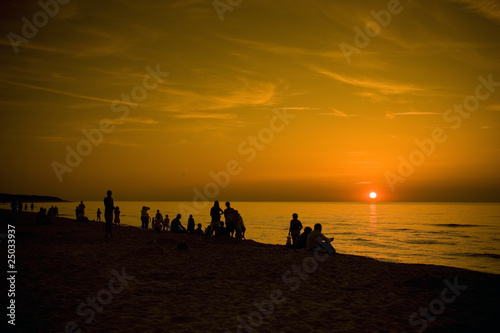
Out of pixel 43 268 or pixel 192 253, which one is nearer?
pixel 43 268

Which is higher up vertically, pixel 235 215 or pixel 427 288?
pixel 235 215

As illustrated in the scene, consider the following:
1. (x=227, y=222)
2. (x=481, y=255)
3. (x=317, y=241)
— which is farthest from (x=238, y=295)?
(x=481, y=255)

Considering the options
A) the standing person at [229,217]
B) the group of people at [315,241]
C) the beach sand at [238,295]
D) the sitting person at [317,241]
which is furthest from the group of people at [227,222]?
the beach sand at [238,295]

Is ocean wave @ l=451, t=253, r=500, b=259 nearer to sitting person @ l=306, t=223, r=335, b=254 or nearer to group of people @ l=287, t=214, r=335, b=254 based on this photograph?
group of people @ l=287, t=214, r=335, b=254

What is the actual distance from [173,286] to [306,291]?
12.4 feet

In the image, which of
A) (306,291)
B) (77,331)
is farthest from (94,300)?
(306,291)

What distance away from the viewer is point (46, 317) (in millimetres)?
6555

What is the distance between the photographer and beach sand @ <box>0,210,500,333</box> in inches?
266

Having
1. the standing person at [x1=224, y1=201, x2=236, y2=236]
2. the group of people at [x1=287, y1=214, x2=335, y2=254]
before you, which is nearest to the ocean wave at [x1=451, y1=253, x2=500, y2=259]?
the group of people at [x1=287, y1=214, x2=335, y2=254]

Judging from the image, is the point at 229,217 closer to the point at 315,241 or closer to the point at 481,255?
the point at 315,241

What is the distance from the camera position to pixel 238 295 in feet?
29.2

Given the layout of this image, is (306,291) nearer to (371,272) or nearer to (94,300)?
(371,272)

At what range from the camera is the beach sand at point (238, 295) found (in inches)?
266

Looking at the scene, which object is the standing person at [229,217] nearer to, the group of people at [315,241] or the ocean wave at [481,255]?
the group of people at [315,241]
